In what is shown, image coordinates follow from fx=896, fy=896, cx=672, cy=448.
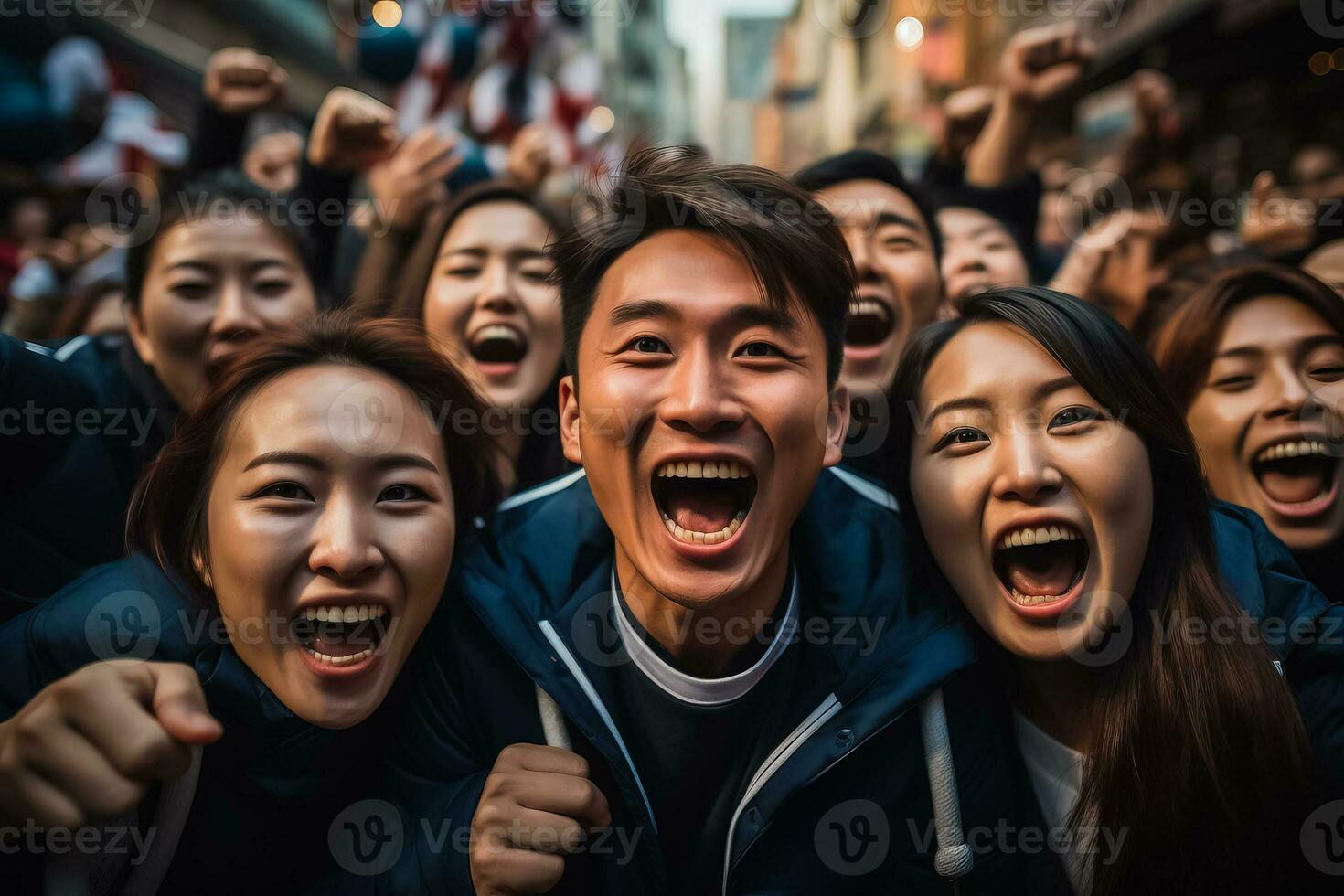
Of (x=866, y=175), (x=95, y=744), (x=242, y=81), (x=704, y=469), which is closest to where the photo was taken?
(x=95, y=744)

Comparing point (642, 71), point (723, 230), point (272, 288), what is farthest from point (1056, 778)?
point (642, 71)

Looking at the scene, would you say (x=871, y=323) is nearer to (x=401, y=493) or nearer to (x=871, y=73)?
(x=401, y=493)

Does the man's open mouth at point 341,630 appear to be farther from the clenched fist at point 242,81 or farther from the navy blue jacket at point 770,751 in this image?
the clenched fist at point 242,81

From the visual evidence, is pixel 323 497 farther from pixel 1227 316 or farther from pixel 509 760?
pixel 1227 316

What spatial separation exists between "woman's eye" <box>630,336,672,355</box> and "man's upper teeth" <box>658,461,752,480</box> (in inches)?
10.0

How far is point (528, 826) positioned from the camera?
72.9 inches

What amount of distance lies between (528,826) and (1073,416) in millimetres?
1490

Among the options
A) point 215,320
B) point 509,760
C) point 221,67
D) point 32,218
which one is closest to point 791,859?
point 509,760

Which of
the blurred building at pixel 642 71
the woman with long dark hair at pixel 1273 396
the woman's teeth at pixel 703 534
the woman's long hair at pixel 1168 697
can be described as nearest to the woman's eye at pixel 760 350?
the woman's teeth at pixel 703 534

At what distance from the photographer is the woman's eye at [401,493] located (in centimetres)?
200

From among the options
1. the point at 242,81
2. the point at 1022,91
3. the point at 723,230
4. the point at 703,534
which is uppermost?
the point at 242,81

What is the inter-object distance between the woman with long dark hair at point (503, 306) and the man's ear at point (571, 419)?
78 centimetres

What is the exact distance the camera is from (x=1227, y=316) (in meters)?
2.56

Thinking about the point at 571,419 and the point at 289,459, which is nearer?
the point at 289,459
